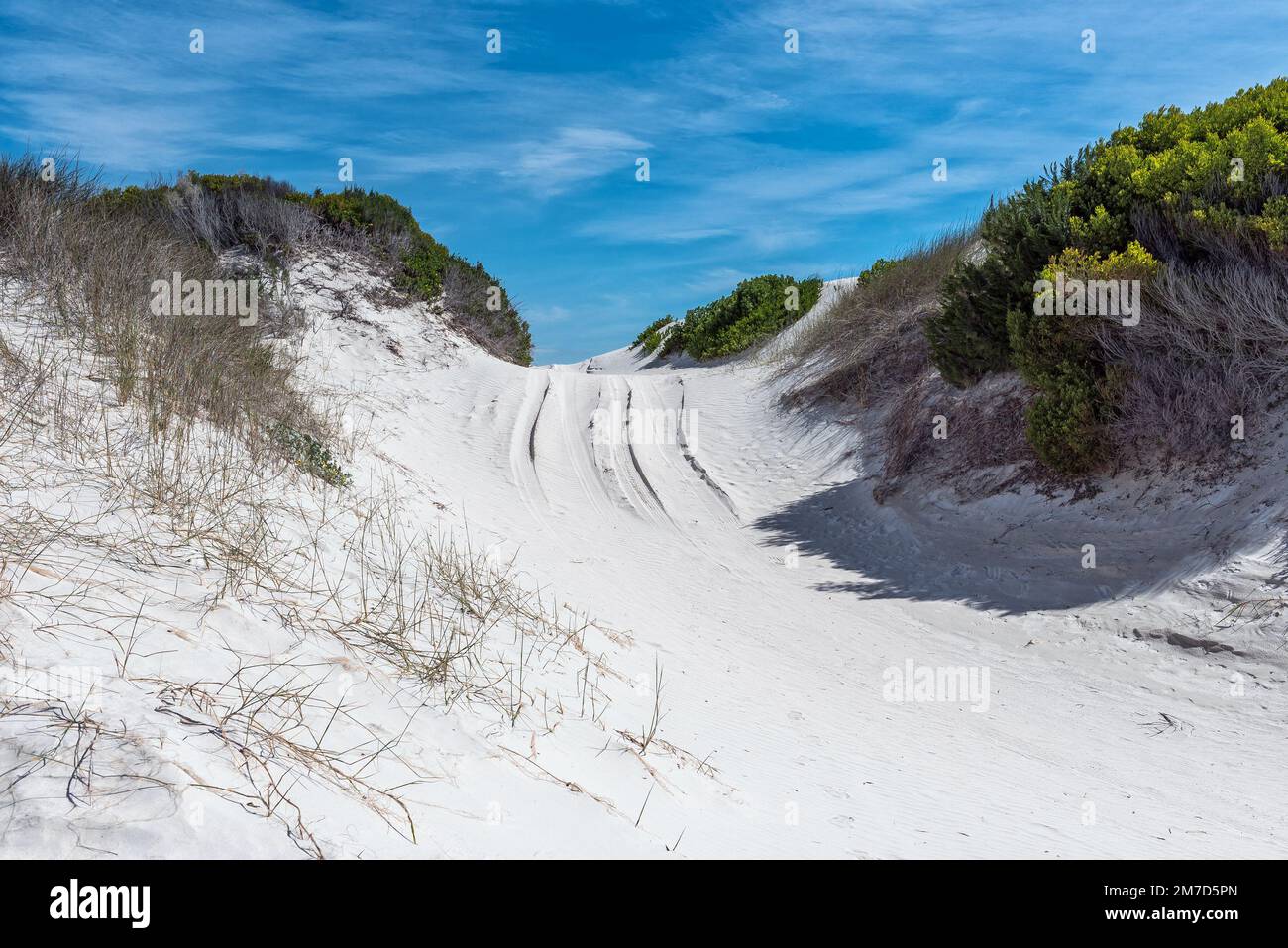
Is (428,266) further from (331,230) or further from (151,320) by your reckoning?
(151,320)

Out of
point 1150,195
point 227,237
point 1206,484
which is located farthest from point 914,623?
point 227,237

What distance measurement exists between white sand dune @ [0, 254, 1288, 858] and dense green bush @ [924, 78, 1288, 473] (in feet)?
3.64

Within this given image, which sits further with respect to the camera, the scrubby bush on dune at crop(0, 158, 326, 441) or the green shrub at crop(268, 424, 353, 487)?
the green shrub at crop(268, 424, 353, 487)

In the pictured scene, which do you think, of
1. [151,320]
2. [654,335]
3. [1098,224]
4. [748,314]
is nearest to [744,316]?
[748,314]

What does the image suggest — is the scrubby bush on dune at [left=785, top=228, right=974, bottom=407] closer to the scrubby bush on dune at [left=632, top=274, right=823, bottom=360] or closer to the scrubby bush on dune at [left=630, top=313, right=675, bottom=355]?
the scrubby bush on dune at [left=632, top=274, right=823, bottom=360]

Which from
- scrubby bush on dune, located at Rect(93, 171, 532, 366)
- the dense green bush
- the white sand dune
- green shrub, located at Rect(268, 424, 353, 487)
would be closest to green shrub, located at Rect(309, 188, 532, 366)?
scrubby bush on dune, located at Rect(93, 171, 532, 366)

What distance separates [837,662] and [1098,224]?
6.32 metres

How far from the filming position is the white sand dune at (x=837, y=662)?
3.37 meters

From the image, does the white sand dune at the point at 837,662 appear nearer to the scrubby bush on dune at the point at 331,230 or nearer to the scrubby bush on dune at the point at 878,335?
the scrubby bush on dune at the point at 878,335

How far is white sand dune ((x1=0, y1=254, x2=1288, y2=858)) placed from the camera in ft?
Result: 11.1

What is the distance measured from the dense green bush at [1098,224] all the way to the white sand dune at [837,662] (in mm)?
1111

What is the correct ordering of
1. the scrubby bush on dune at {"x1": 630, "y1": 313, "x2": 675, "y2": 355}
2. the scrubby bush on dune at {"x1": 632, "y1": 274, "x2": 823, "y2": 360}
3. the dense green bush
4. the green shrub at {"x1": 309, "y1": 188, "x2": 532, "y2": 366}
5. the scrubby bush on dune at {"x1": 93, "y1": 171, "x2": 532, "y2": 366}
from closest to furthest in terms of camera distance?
the dense green bush → the scrubby bush on dune at {"x1": 93, "y1": 171, "x2": 532, "y2": 366} → the green shrub at {"x1": 309, "y1": 188, "x2": 532, "y2": 366} → the scrubby bush on dune at {"x1": 632, "y1": 274, "x2": 823, "y2": 360} → the scrubby bush on dune at {"x1": 630, "y1": 313, "x2": 675, "y2": 355}

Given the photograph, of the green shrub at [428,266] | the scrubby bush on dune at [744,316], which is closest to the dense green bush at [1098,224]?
the scrubby bush on dune at [744,316]
